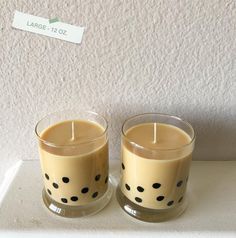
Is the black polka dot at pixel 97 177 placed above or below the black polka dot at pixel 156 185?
below

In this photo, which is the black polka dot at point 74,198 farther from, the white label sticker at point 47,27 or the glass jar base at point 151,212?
the white label sticker at point 47,27

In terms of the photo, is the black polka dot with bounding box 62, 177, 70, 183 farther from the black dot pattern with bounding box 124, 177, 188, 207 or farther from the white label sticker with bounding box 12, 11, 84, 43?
the white label sticker with bounding box 12, 11, 84, 43

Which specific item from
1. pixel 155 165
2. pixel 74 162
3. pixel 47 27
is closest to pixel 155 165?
pixel 155 165

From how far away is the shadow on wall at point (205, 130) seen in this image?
1.74ft

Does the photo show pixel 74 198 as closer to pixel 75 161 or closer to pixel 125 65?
pixel 75 161

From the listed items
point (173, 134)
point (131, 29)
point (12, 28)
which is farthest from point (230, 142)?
point (12, 28)

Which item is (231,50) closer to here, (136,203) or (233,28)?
(233,28)

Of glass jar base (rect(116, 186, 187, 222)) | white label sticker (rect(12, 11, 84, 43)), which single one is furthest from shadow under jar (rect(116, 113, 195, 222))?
white label sticker (rect(12, 11, 84, 43))

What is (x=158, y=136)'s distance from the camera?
0.47 meters

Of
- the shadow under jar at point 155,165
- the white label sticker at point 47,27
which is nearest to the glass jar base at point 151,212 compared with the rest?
the shadow under jar at point 155,165

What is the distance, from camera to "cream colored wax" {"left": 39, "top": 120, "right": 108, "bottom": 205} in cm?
44

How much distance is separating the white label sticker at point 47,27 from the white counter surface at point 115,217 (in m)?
0.22

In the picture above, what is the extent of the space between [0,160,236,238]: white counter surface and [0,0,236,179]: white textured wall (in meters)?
0.07

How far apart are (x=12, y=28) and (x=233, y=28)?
0.29 metres
